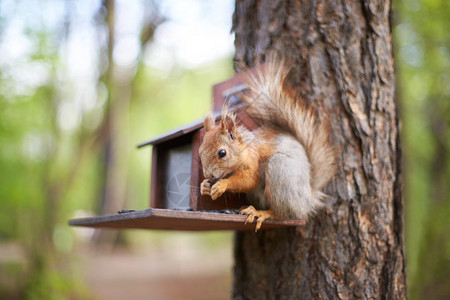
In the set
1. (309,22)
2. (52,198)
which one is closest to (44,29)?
(52,198)

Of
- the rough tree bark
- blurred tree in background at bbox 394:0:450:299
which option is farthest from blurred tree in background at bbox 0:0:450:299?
the rough tree bark

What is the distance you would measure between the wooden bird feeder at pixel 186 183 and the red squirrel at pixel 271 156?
0.22 feet

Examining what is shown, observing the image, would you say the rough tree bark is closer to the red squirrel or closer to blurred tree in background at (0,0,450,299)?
the red squirrel

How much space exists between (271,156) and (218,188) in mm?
230

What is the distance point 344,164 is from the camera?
5.49 ft

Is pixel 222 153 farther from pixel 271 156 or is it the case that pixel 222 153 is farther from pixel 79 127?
pixel 79 127

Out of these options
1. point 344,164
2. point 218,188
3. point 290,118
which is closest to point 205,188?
point 218,188

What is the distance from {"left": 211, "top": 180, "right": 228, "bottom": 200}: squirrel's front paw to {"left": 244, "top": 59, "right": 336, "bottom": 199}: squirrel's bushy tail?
36 centimetres

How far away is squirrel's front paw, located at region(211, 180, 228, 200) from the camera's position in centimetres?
132

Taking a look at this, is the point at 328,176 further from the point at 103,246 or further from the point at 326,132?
the point at 103,246

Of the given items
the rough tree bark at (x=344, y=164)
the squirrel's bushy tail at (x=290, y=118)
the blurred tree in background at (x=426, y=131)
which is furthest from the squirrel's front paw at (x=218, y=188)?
the blurred tree in background at (x=426, y=131)

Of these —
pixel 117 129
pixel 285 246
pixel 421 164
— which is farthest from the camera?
pixel 117 129

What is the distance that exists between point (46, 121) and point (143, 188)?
1126 cm

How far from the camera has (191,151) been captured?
5.23 feet
